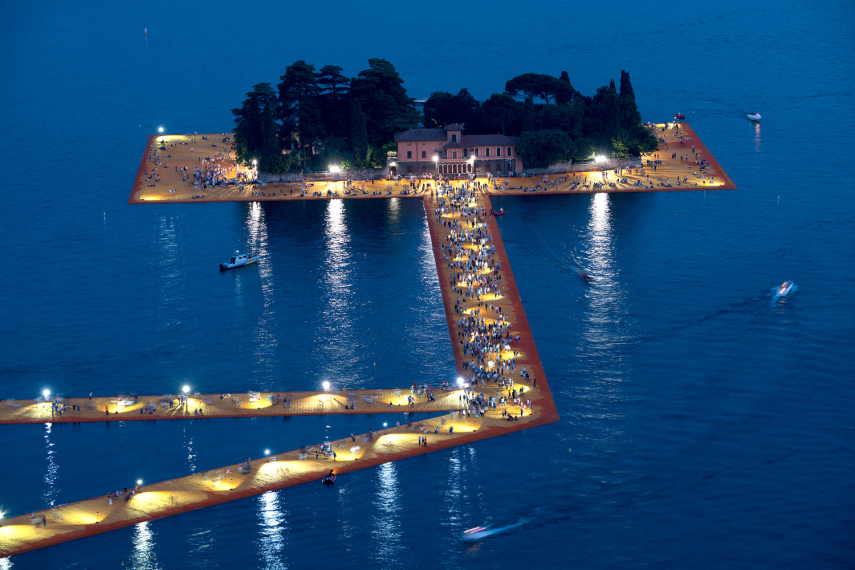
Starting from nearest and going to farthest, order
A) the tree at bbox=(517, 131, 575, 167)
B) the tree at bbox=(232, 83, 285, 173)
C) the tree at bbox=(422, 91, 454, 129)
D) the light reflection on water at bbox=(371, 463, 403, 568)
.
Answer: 1. the light reflection on water at bbox=(371, 463, 403, 568)
2. the tree at bbox=(232, 83, 285, 173)
3. the tree at bbox=(517, 131, 575, 167)
4. the tree at bbox=(422, 91, 454, 129)

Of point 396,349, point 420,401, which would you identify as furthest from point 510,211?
point 420,401

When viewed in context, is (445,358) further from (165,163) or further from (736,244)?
(165,163)

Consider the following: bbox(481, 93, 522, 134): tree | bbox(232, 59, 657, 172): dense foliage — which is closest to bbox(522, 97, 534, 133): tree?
bbox(232, 59, 657, 172): dense foliage

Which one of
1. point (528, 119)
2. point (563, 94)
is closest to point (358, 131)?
point (528, 119)

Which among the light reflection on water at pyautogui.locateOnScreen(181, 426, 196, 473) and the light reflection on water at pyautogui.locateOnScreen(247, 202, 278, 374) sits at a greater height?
the light reflection on water at pyautogui.locateOnScreen(247, 202, 278, 374)

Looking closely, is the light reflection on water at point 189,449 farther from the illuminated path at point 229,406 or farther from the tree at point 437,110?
the tree at point 437,110

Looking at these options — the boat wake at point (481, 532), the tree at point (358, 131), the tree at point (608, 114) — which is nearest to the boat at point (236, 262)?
the tree at point (358, 131)

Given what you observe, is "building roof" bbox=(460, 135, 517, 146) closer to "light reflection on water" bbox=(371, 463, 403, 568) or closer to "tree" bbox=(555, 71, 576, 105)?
"tree" bbox=(555, 71, 576, 105)
